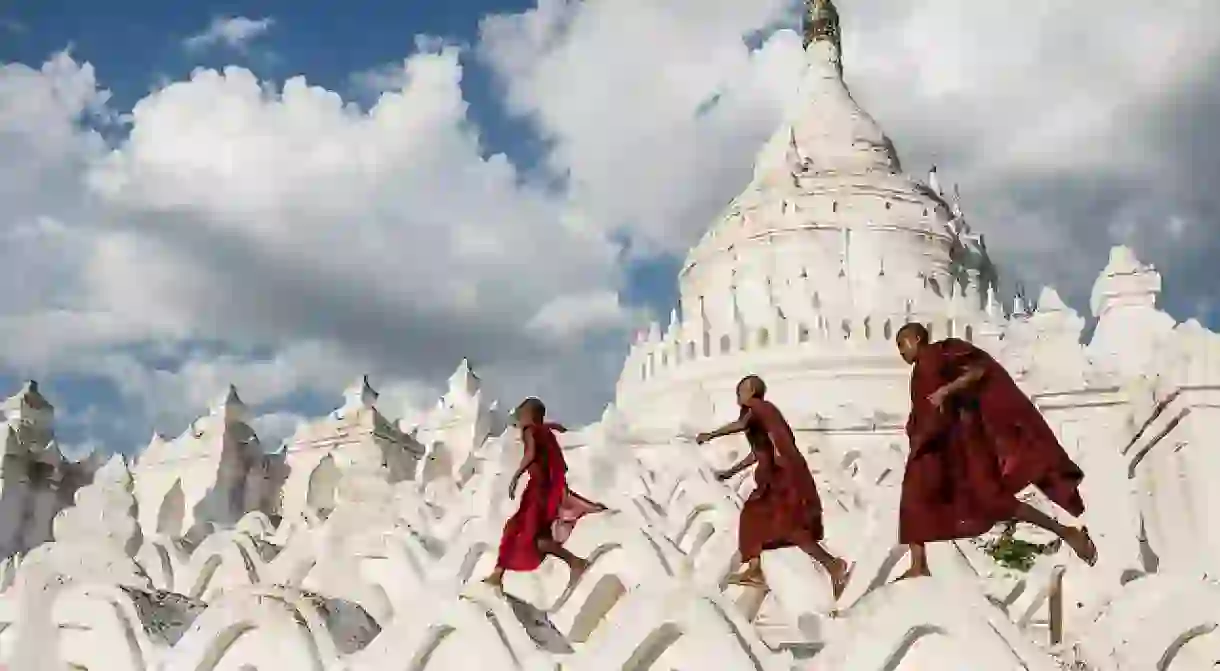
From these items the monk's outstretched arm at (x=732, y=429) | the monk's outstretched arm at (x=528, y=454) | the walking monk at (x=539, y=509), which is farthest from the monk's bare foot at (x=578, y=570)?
the monk's outstretched arm at (x=732, y=429)

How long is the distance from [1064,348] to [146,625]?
18.8 metres

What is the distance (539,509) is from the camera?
8727mm

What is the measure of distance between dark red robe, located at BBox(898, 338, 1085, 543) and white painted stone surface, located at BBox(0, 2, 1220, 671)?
0.27 metres

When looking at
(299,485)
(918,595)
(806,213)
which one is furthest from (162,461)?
(918,595)

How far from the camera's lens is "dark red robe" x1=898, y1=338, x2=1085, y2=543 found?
668 centimetres

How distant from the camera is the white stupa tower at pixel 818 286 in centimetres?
2773

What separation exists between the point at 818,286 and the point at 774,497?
2468cm

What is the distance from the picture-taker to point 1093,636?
657 centimetres

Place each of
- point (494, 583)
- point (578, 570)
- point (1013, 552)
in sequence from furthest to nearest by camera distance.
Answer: point (1013, 552), point (578, 570), point (494, 583)

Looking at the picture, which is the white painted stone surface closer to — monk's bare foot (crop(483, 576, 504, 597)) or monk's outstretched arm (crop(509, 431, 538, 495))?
monk's bare foot (crop(483, 576, 504, 597))

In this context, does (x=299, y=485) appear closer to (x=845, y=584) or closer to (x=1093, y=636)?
(x=845, y=584)

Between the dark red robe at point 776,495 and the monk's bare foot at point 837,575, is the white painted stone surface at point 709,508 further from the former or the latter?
the dark red robe at point 776,495

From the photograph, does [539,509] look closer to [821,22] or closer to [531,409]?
[531,409]

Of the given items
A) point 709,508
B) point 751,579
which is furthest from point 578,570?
point 709,508
